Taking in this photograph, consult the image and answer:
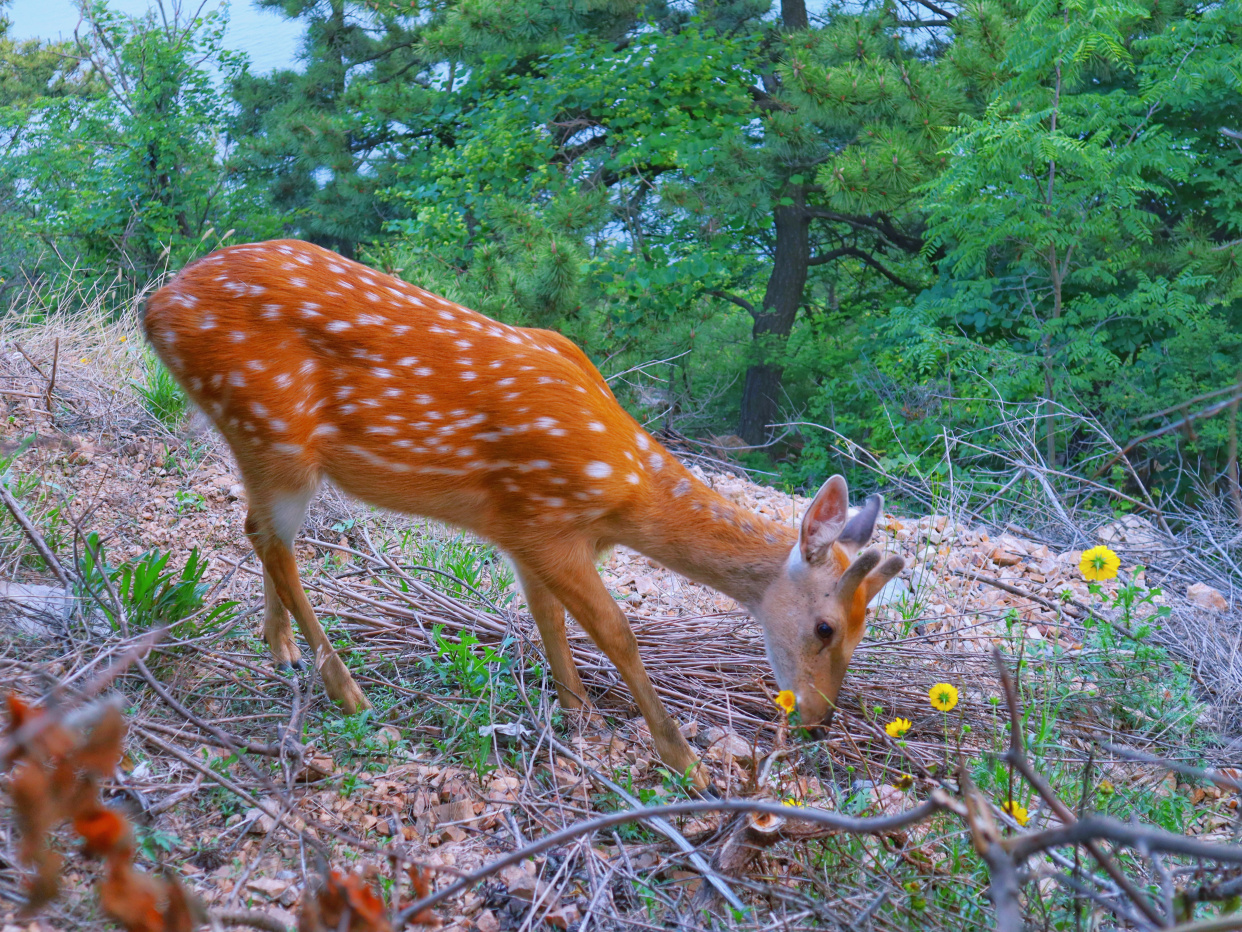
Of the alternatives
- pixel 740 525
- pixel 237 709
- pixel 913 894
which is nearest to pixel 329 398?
pixel 237 709

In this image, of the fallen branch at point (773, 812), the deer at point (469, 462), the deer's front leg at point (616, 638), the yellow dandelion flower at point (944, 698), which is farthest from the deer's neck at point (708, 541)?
the fallen branch at point (773, 812)

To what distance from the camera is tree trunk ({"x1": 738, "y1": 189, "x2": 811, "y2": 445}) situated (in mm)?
10750

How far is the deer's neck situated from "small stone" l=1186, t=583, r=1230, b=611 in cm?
227

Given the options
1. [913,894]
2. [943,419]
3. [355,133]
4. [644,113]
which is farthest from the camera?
[355,133]

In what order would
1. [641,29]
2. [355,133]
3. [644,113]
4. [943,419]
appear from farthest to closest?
1. [355,133]
2. [641,29]
3. [644,113]
4. [943,419]

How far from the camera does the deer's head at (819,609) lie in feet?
10.7

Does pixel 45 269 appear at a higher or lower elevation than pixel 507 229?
lower

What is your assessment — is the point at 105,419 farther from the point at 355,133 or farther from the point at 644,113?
the point at 355,133

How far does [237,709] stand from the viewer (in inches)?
127

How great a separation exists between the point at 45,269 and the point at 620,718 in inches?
427

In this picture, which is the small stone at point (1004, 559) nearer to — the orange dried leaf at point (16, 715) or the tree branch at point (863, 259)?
the orange dried leaf at point (16, 715)

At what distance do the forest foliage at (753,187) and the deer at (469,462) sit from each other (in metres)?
3.24

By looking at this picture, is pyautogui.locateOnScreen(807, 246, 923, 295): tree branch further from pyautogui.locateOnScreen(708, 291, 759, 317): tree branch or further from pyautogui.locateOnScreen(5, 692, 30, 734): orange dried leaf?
pyautogui.locateOnScreen(5, 692, 30, 734): orange dried leaf

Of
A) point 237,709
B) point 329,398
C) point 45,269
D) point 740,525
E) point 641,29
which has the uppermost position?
point 641,29
